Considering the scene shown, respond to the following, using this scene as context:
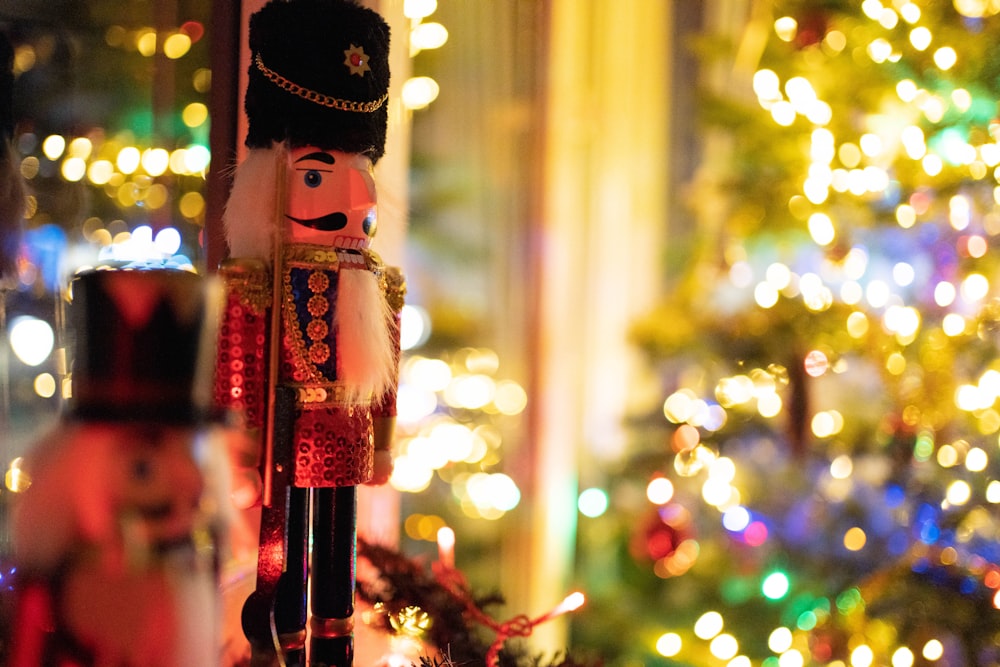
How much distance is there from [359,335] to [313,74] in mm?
267

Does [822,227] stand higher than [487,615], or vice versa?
[822,227]

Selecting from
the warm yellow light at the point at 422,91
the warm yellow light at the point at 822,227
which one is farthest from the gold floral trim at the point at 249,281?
the warm yellow light at the point at 422,91

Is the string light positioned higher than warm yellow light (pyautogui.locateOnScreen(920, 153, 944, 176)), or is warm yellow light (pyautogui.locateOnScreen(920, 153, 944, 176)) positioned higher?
warm yellow light (pyautogui.locateOnScreen(920, 153, 944, 176))

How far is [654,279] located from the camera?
2377mm

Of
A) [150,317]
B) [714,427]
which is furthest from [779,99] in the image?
[150,317]

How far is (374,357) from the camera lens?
0.85 metres

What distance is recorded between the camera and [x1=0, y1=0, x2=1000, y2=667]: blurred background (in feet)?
3.24

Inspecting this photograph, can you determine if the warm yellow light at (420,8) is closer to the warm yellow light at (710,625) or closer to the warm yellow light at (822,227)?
the warm yellow light at (822,227)

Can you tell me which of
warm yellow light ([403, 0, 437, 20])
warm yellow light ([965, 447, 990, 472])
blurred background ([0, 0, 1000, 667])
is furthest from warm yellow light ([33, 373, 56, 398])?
warm yellow light ([965, 447, 990, 472])

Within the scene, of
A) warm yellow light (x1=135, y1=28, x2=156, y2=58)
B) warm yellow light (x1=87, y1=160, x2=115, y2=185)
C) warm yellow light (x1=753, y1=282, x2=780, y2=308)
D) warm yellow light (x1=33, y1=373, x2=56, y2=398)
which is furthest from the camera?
warm yellow light (x1=753, y1=282, x2=780, y2=308)

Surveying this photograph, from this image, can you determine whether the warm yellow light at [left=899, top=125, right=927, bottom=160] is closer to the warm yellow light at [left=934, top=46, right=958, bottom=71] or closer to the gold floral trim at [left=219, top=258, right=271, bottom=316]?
the warm yellow light at [left=934, top=46, right=958, bottom=71]

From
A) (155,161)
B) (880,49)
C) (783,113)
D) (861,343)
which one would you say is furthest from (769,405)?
(155,161)

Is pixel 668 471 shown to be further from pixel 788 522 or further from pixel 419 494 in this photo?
pixel 419 494

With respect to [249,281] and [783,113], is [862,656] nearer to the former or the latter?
[783,113]
